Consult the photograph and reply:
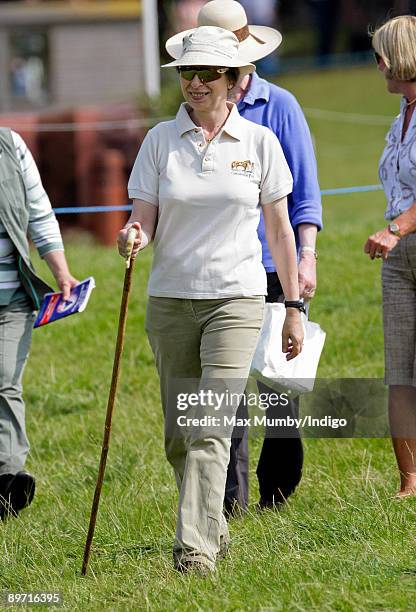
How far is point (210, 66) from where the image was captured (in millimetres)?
4723

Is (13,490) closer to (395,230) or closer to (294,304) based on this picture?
(294,304)

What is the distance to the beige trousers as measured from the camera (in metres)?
4.62

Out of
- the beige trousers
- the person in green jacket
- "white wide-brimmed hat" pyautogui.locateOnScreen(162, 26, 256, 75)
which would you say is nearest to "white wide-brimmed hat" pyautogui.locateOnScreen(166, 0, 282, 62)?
"white wide-brimmed hat" pyautogui.locateOnScreen(162, 26, 256, 75)

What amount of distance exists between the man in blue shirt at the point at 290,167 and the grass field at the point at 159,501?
0.23m

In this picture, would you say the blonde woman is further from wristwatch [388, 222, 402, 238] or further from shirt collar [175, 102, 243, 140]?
shirt collar [175, 102, 243, 140]

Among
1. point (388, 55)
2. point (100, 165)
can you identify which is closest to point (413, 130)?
point (388, 55)

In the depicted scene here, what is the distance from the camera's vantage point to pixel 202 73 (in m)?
4.72

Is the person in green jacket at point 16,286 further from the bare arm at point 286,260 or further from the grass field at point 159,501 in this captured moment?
the bare arm at point 286,260

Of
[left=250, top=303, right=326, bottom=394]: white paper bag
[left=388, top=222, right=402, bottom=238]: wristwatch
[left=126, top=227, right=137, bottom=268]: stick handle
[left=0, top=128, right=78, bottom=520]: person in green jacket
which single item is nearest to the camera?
[left=126, top=227, right=137, bottom=268]: stick handle

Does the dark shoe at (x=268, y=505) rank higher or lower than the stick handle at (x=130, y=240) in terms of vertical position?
lower

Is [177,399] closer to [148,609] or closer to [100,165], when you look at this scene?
[148,609]

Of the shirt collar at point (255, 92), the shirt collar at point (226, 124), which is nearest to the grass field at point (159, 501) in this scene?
the shirt collar at point (226, 124)

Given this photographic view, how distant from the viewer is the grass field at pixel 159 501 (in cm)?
435

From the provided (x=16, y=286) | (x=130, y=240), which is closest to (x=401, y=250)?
(x=130, y=240)
